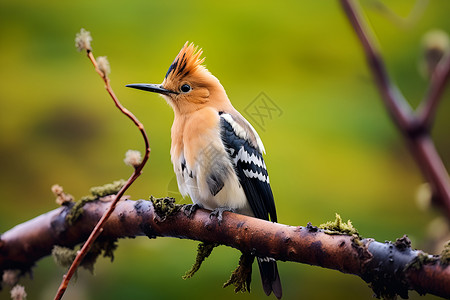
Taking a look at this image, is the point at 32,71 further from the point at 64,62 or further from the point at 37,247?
the point at 37,247

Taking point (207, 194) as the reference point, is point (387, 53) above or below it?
above

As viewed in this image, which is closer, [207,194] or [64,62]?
[207,194]

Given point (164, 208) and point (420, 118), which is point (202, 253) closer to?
point (164, 208)

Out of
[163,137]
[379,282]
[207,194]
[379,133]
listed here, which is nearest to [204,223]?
→ [207,194]

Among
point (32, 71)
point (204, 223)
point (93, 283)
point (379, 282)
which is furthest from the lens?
point (32, 71)

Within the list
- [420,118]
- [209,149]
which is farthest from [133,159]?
[209,149]

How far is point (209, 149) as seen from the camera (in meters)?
1.91

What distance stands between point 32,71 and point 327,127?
1.70 m

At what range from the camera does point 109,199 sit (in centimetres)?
175

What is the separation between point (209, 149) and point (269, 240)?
0.61 meters

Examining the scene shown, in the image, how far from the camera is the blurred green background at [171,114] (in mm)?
2715

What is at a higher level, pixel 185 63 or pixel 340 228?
pixel 185 63

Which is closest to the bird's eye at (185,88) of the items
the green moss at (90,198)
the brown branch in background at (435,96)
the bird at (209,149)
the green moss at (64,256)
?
Result: the bird at (209,149)

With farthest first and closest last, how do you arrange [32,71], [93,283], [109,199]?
[32,71]
[93,283]
[109,199]
